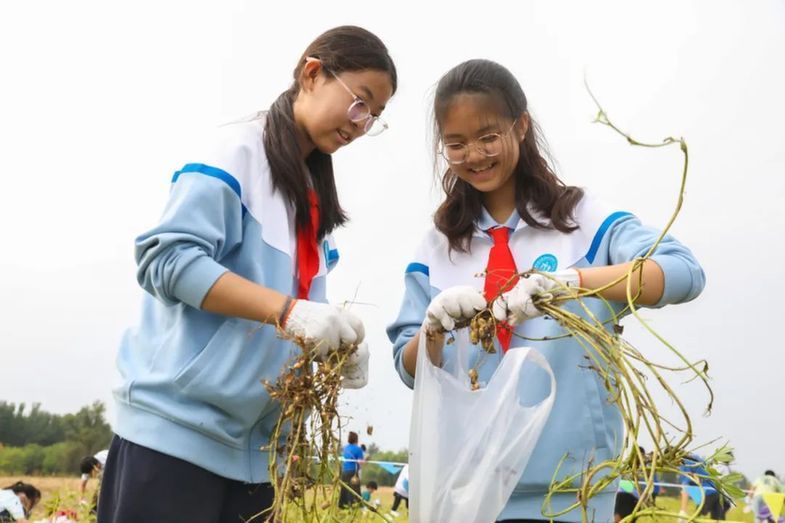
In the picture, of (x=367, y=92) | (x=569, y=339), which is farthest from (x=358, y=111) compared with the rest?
(x=569, y=339)

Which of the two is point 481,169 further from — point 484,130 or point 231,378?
point 231,378

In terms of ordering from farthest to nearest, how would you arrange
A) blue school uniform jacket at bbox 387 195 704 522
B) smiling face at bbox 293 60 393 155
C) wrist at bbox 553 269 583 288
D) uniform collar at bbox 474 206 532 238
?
uniform collar at bbox 474 206 532 238, smiling face at bbox 293 60 393 155, blue school uniform jacket at bbox 387 195 704 522, wrist at bbox 553 269 583 288

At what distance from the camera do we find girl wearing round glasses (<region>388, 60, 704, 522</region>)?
5.10 feet

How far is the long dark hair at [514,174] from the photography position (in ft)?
5.75

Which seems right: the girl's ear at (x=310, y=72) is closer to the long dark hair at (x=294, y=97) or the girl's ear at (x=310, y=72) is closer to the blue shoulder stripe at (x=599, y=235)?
the long dark hair at (x=294, y=97)

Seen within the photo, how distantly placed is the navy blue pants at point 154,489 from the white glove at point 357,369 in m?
0.28

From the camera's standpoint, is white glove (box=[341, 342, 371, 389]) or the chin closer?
white glove (box=[341, 342, 371, 389])

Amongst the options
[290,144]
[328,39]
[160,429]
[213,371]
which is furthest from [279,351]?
[328,39]

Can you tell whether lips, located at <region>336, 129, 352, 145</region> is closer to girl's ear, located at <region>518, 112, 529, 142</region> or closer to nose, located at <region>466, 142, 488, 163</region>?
nose, located at <region>466, 142, 488, 163</region>

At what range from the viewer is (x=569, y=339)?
1659 millimetres

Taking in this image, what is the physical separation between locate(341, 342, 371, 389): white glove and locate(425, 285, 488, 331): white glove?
18 centimetres

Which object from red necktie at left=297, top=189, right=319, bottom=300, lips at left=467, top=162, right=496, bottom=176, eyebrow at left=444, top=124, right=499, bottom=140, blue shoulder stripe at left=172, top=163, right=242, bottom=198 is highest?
eyebrow at left=444, top=124, right=499, bottom=140

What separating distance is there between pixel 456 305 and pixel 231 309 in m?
0.41

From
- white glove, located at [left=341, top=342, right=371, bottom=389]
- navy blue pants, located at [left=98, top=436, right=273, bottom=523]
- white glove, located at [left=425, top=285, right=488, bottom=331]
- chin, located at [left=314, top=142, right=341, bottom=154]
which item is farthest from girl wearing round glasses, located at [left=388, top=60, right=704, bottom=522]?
navy blue pants, located at [left=98, top=436, right=273, bottom=523]
